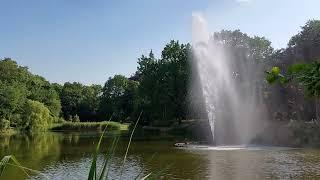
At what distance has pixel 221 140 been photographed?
37094mm

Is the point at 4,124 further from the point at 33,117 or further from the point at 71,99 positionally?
the point at 71,99

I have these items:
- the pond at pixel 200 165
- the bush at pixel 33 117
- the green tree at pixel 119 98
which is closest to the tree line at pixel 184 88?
the bush at pixel 33 117

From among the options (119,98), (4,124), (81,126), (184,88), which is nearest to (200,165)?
(184,88)

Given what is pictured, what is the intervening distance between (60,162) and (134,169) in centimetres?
519

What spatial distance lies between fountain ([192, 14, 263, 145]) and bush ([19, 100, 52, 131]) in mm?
28531

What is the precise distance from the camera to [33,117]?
63094 millimetres

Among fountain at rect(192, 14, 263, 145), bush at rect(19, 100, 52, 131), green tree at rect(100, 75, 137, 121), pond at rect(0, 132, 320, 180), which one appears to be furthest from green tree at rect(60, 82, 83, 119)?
pond at rect(0, 132, 320, 180)

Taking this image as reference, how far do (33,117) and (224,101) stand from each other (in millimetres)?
31023

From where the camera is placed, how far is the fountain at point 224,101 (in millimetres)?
37750

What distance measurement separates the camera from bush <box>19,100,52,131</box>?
6281 centimetres

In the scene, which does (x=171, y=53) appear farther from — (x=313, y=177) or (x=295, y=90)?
(x=313, y=177)

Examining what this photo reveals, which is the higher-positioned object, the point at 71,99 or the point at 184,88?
the point at 71,99

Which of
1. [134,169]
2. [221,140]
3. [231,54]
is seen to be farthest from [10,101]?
[134,169]

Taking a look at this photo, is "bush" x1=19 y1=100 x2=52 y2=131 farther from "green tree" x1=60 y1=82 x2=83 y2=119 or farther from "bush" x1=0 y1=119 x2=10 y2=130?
"green tree" x1=60 y1=82 x2=83 y2=119
